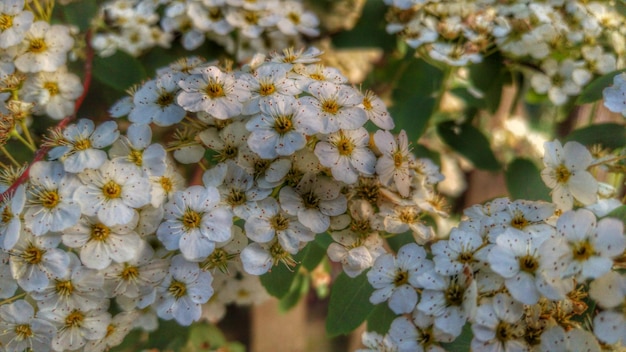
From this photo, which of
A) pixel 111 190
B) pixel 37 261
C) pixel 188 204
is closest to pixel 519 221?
pixel 188 204

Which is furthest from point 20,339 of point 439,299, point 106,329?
point 439,299

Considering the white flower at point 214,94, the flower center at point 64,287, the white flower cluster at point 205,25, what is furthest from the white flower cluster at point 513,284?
the white flower cluster at point 205,25

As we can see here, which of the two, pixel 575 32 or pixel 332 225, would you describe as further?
pixel 575 32

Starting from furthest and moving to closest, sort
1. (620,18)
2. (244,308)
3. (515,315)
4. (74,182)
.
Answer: (244,308) < (620,18) < (74,182) < (515,315)

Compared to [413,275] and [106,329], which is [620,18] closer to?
[413,275]

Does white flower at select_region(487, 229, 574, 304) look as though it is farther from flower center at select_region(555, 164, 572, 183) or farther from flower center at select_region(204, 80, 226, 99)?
flower center at select_region(204, 80, 226, 99)

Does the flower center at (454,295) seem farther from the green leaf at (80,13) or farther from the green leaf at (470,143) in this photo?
the green leaf at (80,13)

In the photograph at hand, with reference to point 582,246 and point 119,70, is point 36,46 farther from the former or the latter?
point 582,246

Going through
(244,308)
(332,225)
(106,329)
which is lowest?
(244,308)
